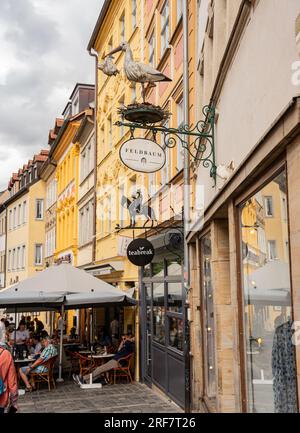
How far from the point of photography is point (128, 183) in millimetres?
16625

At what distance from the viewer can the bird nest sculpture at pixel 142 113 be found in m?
8.36

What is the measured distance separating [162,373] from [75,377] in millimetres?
3606

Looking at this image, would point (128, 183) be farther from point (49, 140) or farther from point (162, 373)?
point (49, 140)

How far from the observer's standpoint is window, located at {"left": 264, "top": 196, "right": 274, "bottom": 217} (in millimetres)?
4283

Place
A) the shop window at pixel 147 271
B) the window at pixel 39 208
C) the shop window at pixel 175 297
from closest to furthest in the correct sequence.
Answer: the shop window at pixel 175 297 < the shop window at pixel 147 271 < the window at pixel 39 208

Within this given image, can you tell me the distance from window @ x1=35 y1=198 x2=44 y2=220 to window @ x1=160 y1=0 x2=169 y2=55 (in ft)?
98.4

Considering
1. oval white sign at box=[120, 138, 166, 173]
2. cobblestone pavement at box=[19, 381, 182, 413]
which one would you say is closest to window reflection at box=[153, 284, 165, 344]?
cobblestone pavement at box=[19, 381, 182, 413]

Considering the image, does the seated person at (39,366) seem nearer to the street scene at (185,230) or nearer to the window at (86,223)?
the street scene at (185,230)

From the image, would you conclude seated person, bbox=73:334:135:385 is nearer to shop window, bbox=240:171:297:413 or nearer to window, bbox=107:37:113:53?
shop window, bbox=240:171:297:413

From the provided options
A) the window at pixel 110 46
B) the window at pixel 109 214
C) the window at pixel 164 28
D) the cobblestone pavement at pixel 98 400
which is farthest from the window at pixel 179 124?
the window at pixel 110 46

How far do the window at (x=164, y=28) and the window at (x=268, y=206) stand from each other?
31.7ft

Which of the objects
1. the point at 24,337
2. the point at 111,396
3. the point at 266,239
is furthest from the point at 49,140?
the point at 266,239

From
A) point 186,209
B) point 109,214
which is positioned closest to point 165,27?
point 186,209
